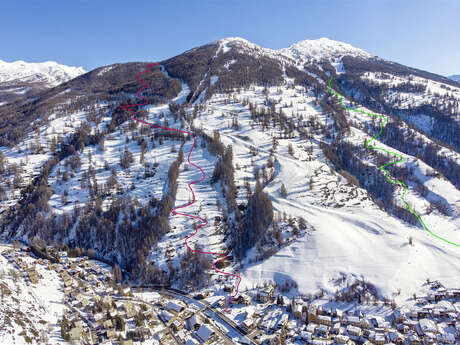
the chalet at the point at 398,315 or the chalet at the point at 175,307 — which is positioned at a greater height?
the chalet at the point at 398,315

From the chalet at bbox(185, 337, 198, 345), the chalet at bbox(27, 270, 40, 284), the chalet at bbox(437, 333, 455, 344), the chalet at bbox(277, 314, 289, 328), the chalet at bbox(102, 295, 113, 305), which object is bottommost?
the chalet at bbox(277, 314, 289, 328)

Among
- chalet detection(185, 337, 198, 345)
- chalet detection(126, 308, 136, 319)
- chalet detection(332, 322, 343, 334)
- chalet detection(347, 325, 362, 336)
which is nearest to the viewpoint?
chalet detection(185, 337, 198, 345)

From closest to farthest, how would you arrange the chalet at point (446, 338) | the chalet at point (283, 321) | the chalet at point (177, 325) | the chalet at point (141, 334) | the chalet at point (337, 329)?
the chalet at point (446, 338), the chalet at point (141, 334), the chalet at point (337, 329), the chalet at point (177, 325), the chalet at point (283, 321)

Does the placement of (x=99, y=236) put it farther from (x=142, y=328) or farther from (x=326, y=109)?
(x=326, y=109)

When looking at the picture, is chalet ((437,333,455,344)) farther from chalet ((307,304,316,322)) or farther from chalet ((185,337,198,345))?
chalet ((185,337,198,345))

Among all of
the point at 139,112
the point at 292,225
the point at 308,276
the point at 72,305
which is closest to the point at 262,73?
the point at 139,112

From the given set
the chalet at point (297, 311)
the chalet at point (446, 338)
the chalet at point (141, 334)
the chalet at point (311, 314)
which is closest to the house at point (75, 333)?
the chalet at point (141, 334)

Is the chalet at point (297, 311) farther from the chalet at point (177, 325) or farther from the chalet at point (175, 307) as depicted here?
the chalet at point (175, 307)

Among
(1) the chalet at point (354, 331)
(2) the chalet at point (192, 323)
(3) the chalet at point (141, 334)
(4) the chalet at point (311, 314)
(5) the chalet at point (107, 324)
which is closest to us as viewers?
(3) the chalet at point (141, 334)

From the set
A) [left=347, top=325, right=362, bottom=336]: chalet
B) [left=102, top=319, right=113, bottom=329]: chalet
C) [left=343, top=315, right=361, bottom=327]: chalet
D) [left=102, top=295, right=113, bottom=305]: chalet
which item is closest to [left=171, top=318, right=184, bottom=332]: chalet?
[left=102, top=319, right=113, bottom=329]: chalet

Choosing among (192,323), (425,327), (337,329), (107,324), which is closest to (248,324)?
(192,323)
